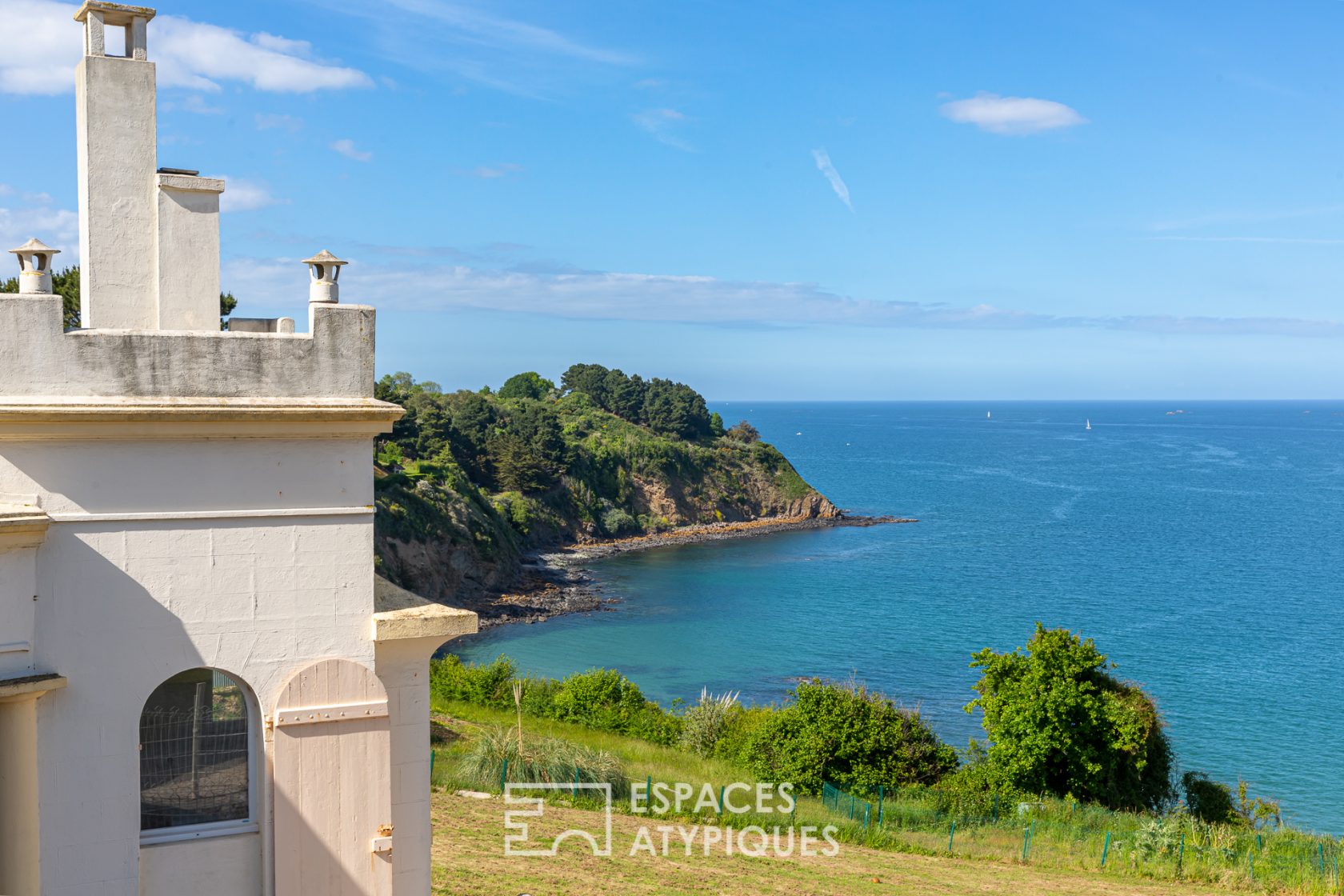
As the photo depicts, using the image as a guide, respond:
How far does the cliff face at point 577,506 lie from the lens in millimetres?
56750

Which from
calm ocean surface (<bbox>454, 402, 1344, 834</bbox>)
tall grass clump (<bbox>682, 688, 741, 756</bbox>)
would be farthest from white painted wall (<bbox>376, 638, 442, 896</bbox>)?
calm ocean surface (<bbox>454, 402, 1344, 834</bbox>)

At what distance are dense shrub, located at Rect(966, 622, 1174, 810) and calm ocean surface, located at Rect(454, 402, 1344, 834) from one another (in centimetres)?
1292

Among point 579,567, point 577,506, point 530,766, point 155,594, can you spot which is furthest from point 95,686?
point 577,506

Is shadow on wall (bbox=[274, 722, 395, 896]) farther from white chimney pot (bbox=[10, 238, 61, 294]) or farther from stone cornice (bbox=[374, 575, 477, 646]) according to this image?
white chimney pot (bbox=[10, 238, 61, 294])

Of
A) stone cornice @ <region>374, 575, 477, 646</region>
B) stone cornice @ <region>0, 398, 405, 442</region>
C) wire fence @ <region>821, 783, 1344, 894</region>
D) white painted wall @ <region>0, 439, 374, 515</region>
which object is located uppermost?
stone cornice @ <region>0, 398, 405, 442</region>

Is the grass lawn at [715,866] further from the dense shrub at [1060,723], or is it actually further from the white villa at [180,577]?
the white villa at [180,577]

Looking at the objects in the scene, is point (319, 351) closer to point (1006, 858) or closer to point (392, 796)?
point (392, 796)

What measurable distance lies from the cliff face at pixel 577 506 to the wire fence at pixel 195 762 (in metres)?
43.7

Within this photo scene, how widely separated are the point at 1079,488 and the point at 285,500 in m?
133

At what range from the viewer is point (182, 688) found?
7.86 metres

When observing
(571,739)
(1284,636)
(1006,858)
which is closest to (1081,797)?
(1006,858)

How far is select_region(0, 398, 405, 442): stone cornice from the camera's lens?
7.27 meters

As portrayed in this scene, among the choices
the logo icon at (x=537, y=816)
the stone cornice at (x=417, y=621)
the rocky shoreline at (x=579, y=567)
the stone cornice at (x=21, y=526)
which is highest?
the stone cornice at (x=21, y=526)

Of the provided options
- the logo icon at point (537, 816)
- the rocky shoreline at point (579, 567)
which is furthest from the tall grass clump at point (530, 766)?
the rocky shoreline at point (579, 567)
